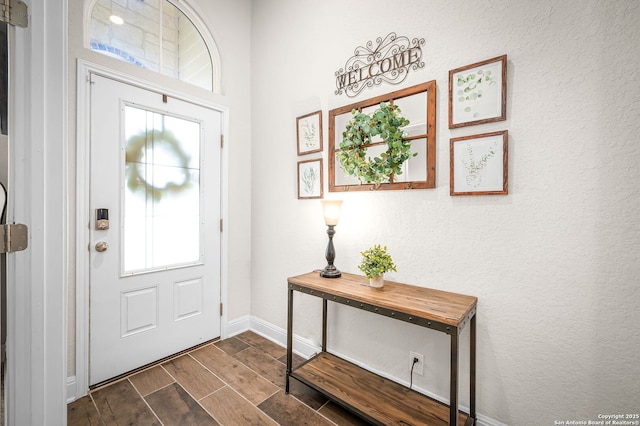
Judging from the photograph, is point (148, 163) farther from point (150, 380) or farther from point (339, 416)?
point (339, 416)

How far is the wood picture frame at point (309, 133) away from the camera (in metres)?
2.22

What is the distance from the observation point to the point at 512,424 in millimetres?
1432

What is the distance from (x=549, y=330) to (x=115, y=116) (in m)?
2.93

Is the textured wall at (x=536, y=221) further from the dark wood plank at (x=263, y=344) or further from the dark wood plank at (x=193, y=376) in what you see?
the dark wood plank at (x=193, y=376)

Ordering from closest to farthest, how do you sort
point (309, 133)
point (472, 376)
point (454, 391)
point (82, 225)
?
point (454, 391) → point (472, 376) → point (82, 225) → point (309, 133)

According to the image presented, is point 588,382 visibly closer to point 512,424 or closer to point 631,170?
point 512,424

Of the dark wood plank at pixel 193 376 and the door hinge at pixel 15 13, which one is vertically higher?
the door hinge at pixel 15 13

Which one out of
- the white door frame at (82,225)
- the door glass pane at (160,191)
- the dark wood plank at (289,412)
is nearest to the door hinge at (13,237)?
the white door frame at (82,225)

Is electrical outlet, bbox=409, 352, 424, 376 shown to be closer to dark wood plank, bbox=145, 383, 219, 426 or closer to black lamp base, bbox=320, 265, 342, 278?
black lamp base, bbox=320, 265, 342, 278

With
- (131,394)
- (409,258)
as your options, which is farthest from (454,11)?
(131,394)

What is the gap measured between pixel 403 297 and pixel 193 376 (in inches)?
65.8

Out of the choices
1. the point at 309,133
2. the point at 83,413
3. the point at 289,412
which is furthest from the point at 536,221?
the point at 83,413

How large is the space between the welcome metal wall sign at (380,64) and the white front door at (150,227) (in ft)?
4.22

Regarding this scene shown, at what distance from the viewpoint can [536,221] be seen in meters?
1.37
